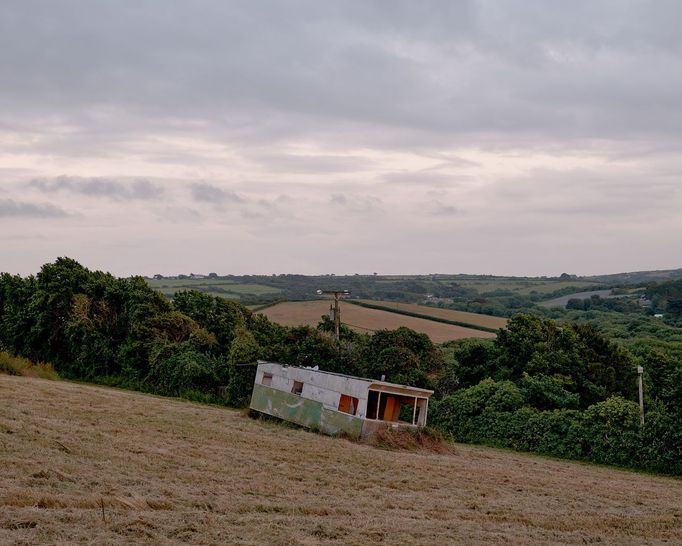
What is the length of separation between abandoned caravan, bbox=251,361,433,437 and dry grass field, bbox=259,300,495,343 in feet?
91.0

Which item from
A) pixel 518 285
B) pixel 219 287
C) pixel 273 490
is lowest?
pixel 273 490

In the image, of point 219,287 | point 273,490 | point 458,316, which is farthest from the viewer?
point 219,287

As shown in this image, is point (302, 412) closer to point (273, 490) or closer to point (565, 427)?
point (565, 427)

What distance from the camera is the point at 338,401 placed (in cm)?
2822

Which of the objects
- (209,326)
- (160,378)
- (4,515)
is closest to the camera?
(4,515)

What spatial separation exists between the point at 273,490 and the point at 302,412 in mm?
12891

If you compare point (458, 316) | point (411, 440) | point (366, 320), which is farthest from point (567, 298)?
point (411, 440)

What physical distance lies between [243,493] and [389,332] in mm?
23818

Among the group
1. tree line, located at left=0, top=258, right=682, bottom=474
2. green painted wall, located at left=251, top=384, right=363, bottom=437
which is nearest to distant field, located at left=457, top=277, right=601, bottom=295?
tree line, located at left=0, top=258, right=682, bottom=474

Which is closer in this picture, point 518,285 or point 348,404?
point 348,404

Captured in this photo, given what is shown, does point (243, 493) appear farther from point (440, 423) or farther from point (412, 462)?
point (440, 423)

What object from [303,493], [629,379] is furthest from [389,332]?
[303,493]

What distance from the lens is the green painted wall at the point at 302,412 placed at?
90.0 feet

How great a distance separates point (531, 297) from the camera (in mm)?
132750
